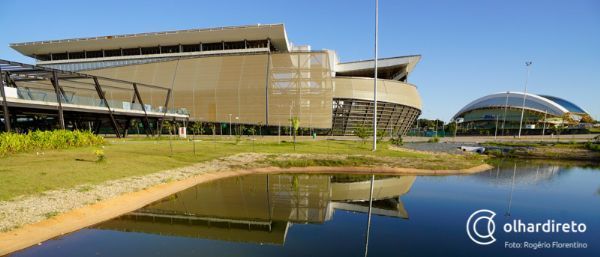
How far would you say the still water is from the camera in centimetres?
1169

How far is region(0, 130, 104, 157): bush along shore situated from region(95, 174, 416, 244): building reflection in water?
18201 millimetres

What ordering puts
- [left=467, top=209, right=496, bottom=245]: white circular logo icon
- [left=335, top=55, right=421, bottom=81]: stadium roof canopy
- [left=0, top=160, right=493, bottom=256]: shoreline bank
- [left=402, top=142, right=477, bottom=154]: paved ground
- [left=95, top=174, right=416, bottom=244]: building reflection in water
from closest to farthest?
[left=0, top=160, right=493, bottom=256]: shoreline bank → [left=467, top=209, right=496, bottom=245]: white circular logo icon → [left=95, top=174, right=416, bottom=244]: building reflection in water → [left=402, top=142, right=477, bottom=154]: paved ground → [left=335, top=55, right=421, bottom=81]: stadium roof canopy

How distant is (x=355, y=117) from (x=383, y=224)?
2663 inches

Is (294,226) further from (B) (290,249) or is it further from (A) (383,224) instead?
(A) (383,224)

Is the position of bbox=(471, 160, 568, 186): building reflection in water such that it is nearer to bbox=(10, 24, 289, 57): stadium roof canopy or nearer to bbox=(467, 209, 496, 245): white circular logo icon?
bbox=(467, 209, 496, 245): white circular logo icon

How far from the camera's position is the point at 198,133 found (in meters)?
78.9

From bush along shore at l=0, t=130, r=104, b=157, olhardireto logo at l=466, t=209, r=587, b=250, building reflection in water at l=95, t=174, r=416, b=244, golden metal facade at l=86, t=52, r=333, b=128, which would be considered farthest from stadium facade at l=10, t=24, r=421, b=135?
olhardireto logo at l=466, t=209, r=587, b=250

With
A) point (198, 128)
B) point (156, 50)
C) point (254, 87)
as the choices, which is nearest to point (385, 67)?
point (254, 87)

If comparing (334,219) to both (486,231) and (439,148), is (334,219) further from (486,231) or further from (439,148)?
(439,148)

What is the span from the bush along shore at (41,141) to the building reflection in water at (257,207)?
18.2 m

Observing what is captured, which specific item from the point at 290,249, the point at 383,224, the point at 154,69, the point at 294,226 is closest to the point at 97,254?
the point at 290,249

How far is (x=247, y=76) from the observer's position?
79.2 m

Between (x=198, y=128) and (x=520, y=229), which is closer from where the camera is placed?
(x=520, y=229)

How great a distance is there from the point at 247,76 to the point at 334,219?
67.7 m
